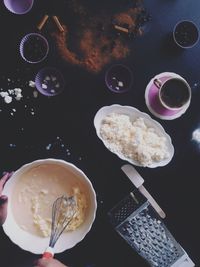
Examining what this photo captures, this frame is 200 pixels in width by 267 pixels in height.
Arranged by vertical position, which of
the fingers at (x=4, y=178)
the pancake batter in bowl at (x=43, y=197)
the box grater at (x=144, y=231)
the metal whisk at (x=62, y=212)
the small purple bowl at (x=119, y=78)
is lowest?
the box grater at (x=144, y=231)

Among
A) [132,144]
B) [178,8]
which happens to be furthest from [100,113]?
[178,8]

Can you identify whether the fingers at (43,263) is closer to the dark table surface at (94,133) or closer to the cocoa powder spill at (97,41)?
the dark table surface at (94,133)

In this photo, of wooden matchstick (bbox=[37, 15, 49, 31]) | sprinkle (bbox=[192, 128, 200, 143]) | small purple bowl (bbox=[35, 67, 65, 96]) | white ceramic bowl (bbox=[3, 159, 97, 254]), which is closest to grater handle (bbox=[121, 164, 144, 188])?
white ceramic bowl (bbox=[3, 159, 97, 254])

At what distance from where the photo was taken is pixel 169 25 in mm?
2283

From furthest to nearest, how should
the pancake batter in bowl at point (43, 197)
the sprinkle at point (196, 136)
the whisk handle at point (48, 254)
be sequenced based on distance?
the sprinkle at point (196, 136)
the pancake batter in bowl at point (43, 197)
the whisk handle at point (48, 254)

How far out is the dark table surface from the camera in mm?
2207

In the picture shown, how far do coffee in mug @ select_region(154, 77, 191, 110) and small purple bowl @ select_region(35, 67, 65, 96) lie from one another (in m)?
0.35

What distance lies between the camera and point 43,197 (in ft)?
7.13

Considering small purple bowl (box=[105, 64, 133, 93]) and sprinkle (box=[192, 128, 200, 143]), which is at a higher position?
small purple bowl (box=[105, 64, 133, 93])

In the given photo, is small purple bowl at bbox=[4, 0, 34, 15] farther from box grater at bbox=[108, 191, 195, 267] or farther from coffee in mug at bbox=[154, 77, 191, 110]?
box grater at bbox=[108, 191, 195, 267]

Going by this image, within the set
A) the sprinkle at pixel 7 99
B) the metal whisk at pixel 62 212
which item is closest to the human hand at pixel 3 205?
the metal whisk at pixel 62 212

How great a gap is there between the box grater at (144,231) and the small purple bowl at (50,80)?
1.57 feet

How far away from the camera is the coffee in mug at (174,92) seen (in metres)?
2.19

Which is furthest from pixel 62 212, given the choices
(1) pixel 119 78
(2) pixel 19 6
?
(2) pixel 19 6
